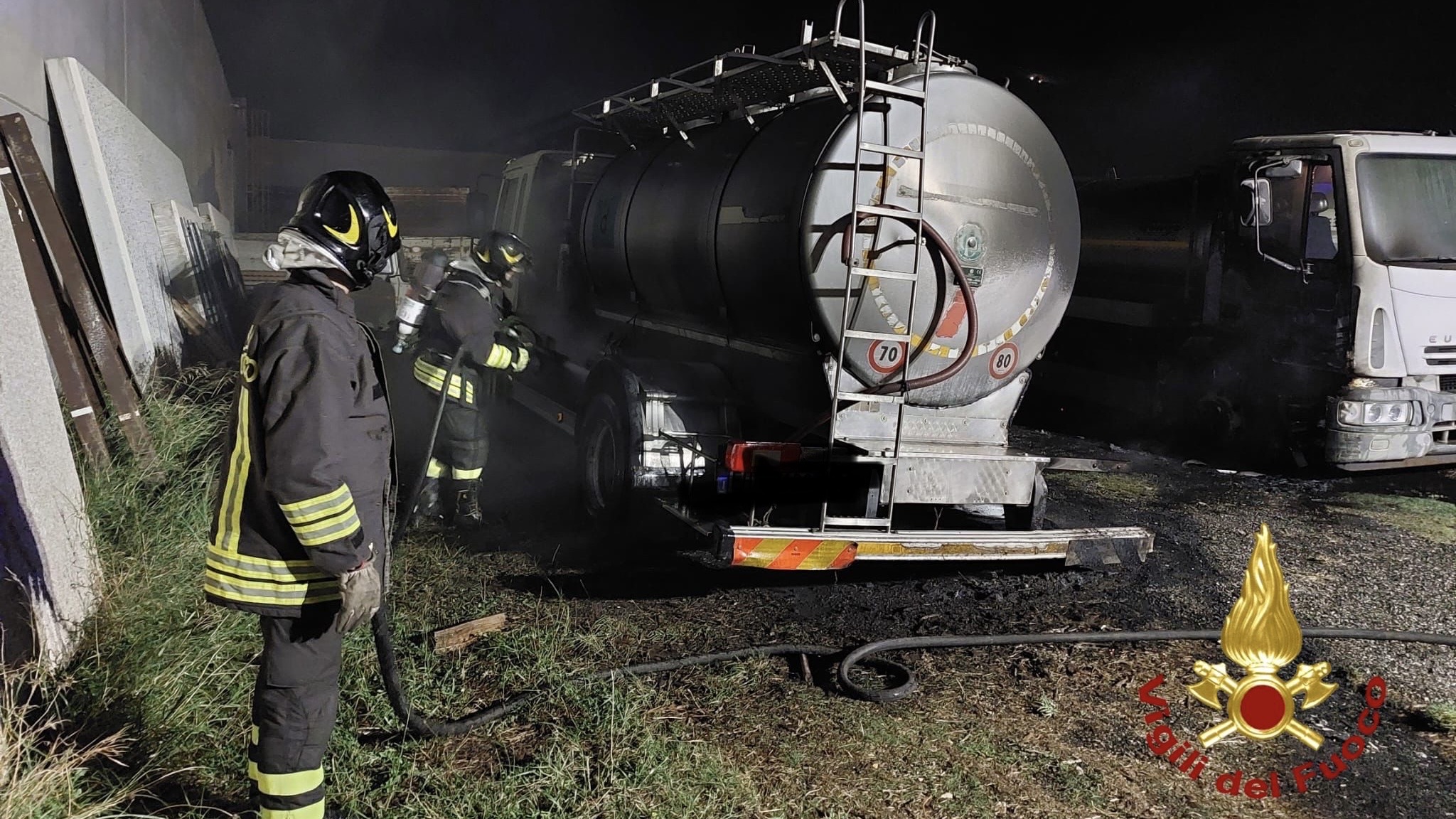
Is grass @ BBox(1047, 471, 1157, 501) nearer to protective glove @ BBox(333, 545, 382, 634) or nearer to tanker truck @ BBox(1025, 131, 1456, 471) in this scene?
tanker truck @ BBox(1025, 131, 1456, 471)

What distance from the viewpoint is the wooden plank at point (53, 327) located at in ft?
14.5

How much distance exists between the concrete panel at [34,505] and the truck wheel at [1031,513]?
164 inches

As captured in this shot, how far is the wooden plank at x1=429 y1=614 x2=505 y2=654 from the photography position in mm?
3992

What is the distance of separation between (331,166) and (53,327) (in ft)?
65.4

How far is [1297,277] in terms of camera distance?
24.8ft

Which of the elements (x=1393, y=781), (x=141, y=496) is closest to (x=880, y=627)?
(x=1393, y=781)

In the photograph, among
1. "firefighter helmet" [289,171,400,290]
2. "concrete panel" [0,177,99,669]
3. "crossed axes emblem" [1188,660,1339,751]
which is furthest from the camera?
"crossed axes emblem" [1188,660,1339,751]

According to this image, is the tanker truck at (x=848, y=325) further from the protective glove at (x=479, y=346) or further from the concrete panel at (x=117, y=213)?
the concrete panel at (x=117, y=213)

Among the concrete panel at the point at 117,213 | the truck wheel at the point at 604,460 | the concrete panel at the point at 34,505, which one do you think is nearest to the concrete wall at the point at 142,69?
the concrete panel at the point at 117,213

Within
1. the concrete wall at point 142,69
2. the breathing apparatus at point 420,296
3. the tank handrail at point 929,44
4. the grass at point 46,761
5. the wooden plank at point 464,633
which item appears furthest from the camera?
the breathing apparatus at point 420,296

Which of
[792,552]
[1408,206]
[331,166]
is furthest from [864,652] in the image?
[331,166]

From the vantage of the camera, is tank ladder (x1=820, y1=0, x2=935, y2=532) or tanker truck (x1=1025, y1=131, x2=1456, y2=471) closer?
tank ladder (x1=820, y1=0, x2=935, y2=532)

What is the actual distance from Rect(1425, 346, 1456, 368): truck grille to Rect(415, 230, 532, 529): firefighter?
6.52 metres

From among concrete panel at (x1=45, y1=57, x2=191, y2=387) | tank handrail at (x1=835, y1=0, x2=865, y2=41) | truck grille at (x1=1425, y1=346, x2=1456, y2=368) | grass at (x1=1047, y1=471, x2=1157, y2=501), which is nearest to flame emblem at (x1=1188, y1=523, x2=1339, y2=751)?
tank handrail at (x1=835, y1=0, x2=865, y2=41)
